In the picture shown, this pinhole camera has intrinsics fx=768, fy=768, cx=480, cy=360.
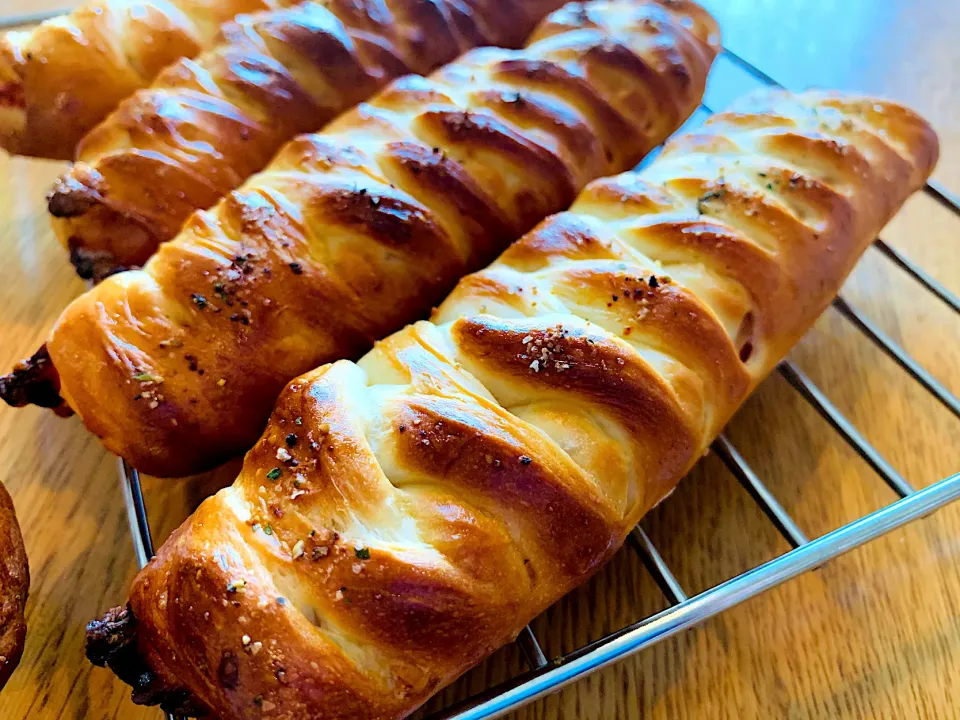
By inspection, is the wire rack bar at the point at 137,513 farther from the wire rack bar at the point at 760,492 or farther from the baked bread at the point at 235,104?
the wire rack bar at the point at 760,492

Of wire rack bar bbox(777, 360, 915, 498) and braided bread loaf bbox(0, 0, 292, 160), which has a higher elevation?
wire rack bar bbox(777, 360, 915, 498)

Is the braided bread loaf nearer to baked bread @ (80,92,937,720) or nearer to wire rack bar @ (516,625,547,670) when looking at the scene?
baked bread @ (80,92,937,720)

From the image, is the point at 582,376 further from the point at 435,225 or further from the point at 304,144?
the point at 304,144

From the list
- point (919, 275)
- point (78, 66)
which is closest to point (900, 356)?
point (919, 275)

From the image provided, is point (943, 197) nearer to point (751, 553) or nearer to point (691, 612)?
point (751, 553)

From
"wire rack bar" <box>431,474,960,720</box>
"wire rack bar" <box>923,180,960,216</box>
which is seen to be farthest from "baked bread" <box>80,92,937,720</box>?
"wire rack bar" <box>923,180,960,216</box>

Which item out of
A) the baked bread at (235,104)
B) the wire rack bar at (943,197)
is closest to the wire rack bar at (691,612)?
the wire rack bar at (943,197)
